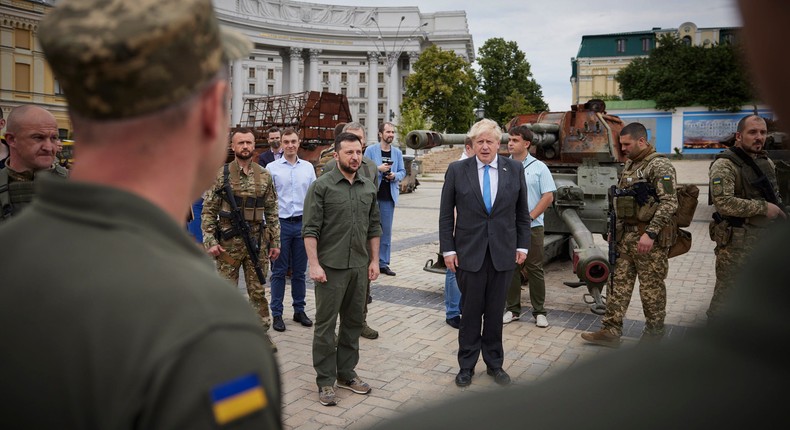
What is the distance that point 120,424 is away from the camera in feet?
3.18

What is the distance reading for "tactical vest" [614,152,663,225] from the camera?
6273mm

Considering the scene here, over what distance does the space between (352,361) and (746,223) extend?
4099 mm

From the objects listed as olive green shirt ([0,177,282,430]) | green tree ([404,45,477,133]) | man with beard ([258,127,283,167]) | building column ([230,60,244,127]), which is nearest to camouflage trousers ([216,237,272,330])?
man with beard ([258,127,283,167])

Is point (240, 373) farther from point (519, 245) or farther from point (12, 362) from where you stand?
point (519, 245)

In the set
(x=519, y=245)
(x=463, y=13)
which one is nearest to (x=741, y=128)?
(x=519, y=245)

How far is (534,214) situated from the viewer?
7.38 meters

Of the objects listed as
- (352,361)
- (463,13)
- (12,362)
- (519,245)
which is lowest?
(352,361)

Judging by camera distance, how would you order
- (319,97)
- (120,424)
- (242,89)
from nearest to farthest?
(120,424), (319,97), (242,89)

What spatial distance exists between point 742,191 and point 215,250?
520 cm

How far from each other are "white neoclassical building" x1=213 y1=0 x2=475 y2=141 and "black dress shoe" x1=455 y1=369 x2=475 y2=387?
78.6m

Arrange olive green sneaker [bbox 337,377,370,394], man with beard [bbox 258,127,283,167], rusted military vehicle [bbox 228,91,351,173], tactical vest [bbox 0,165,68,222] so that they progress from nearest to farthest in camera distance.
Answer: tactical vest [bbox 0,165,68,222] → olive green sneaker [bbox 337,377,370,394] → man with beard [bbox 258,127,283,167] → rusted military vehicle [bbox 228,91,351,173]

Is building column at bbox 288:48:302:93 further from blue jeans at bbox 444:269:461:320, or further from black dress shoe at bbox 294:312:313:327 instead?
blue jeans at bbox 444:269:461:320

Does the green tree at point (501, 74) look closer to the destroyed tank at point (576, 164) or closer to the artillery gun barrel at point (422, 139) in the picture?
the destroyed tank at point (576, 164)

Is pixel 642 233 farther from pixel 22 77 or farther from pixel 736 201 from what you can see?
pixel 22 77
